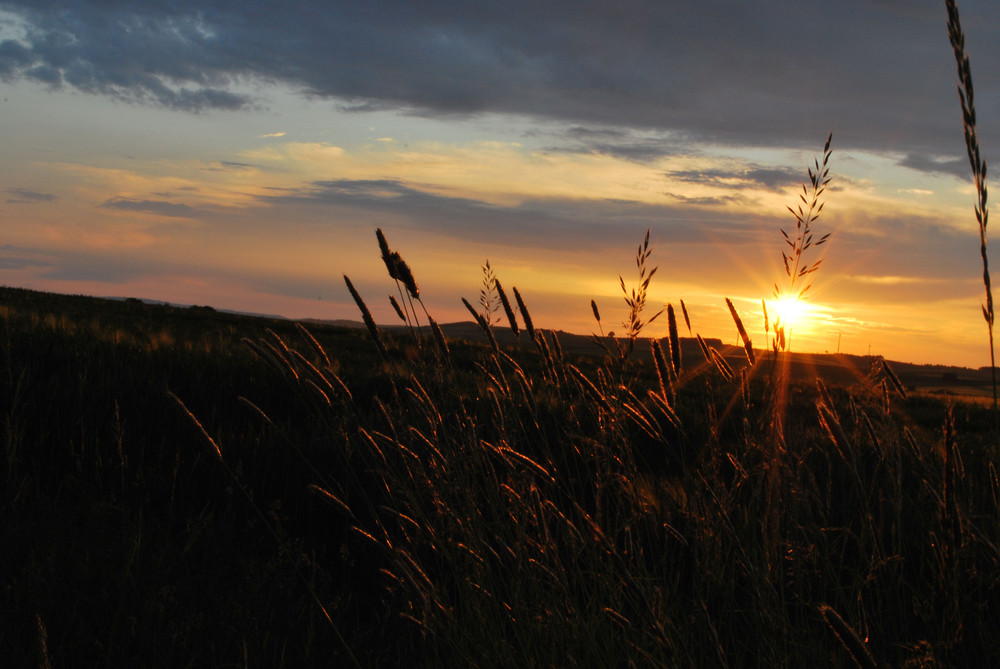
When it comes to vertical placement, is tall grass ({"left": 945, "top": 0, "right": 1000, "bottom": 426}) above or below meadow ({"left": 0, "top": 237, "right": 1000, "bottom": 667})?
above

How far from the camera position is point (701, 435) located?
17.3ft

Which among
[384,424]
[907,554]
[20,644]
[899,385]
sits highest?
[899,385]

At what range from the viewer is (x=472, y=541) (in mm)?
2162

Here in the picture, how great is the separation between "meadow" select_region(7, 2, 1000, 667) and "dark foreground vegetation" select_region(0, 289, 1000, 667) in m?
0.02

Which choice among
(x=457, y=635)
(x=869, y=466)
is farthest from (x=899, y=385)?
A: (x=869, y=466)

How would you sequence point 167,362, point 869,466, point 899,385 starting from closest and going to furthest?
point 899,385
point 869,466
point 167,362

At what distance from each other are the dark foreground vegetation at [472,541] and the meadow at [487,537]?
0.02m

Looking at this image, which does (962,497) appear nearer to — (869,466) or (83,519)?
(869,466)

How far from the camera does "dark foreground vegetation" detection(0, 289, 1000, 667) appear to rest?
1910 millimetres

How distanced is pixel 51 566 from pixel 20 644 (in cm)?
34

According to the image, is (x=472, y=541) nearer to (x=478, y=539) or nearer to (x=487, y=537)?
(x=478, y=539)

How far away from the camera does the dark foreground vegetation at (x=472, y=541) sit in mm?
1910

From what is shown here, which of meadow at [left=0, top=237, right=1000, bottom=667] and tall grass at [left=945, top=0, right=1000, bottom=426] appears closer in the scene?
tall grass at [left=945, top=0, right=1000, bottom=426]

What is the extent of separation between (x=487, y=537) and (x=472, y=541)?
741mm
